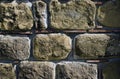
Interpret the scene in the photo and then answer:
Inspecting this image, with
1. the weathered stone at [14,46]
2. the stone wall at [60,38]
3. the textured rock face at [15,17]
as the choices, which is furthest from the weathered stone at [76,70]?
the textured rock face at [15,17]

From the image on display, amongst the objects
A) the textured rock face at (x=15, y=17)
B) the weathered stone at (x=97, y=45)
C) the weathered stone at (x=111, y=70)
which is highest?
the textured rock face at (x=15, y=17)

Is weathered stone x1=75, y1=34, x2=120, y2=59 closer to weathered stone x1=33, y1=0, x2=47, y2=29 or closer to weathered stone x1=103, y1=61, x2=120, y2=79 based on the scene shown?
weathered stone x1=103, y1=61, x2=120, y2=79

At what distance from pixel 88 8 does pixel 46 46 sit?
17.2 inches

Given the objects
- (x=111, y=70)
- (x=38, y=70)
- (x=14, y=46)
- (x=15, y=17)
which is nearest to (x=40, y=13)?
(x=15, y=17)

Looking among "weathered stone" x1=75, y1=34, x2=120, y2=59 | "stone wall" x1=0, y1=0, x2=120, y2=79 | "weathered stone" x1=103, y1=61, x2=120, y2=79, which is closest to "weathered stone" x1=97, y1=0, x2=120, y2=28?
"stone wall" x1=0, y1=0, x2=120, y2=79

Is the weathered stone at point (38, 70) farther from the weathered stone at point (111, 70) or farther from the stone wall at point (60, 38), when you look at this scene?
the weathered stone at point (111, 70)

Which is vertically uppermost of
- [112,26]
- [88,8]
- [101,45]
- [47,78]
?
[88,8]

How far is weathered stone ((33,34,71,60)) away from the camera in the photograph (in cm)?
228

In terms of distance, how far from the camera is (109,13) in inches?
89.9

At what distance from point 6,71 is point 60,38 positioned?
19.5 inches

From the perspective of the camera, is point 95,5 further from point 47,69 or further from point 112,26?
point 47,69

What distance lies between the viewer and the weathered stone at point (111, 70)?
230 centimetres

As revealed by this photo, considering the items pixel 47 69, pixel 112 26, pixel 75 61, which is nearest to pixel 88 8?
pixel 112 26

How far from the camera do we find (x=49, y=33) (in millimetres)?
2291
